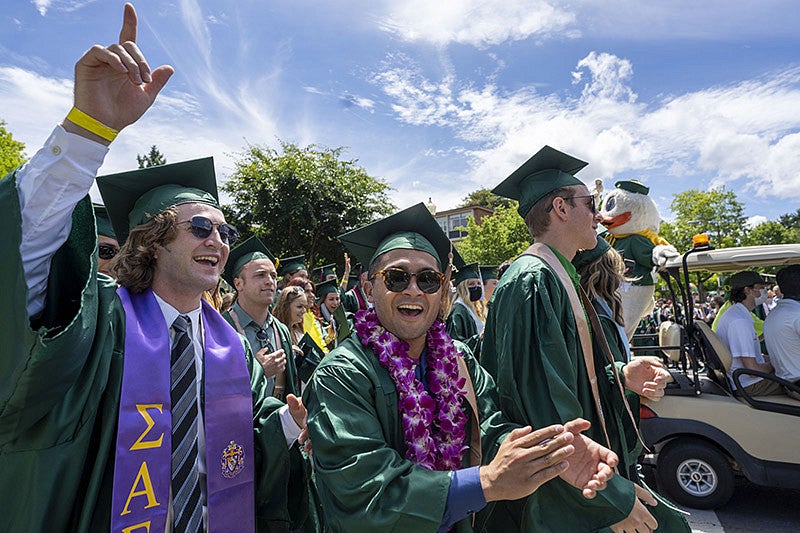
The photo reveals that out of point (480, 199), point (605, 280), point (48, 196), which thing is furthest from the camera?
point (480, 199)

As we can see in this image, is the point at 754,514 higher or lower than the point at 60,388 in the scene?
lower

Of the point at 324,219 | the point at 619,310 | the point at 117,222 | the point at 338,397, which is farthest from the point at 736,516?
the point at 324,219

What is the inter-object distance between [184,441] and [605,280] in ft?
10.3

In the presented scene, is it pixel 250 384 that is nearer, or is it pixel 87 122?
pixel 87 122

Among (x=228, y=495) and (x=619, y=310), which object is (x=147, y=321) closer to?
(x=228, y=495)

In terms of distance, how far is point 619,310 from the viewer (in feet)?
12.9

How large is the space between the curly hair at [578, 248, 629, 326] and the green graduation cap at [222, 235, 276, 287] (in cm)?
281

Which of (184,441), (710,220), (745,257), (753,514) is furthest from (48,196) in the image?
(710,220)

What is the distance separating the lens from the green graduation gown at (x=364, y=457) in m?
1.51

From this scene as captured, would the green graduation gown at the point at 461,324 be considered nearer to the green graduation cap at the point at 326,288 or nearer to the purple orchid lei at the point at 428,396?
the green graduation cap at the point at 326,288

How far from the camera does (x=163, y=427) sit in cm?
181

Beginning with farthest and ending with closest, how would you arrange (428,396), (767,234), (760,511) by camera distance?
1. (767,234)
2. (760,511)
3. (428,396)

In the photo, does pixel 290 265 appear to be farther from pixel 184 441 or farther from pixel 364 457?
pixel 364 457

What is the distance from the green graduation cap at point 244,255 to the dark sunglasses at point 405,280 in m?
2.90
